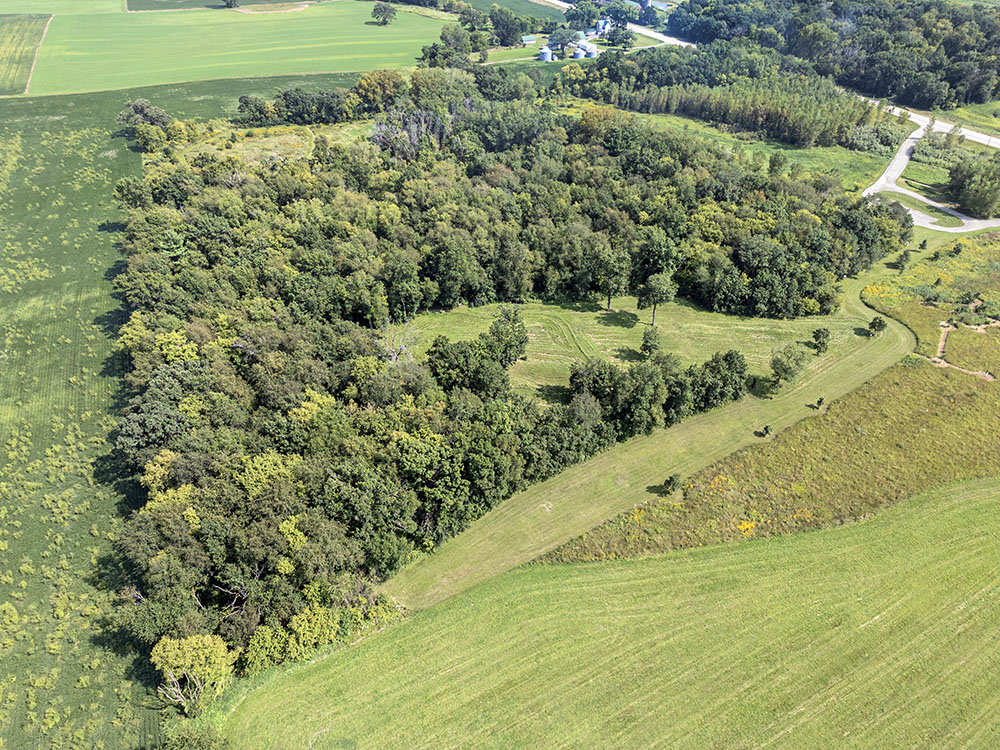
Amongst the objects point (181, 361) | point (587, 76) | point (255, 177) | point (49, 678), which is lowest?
point (49, 678)

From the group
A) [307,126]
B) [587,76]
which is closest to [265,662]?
[307,126]

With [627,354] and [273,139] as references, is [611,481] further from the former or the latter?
[273,139]

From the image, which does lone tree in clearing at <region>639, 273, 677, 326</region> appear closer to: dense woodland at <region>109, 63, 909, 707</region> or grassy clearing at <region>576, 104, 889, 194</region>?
dense woodland at <region>109, 63, 909, 707</region>

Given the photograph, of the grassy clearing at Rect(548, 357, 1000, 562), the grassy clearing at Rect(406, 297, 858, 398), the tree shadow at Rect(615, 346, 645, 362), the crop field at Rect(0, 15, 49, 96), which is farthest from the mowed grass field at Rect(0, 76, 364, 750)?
the tree shadow at Rect(615, 346, 645, 362)

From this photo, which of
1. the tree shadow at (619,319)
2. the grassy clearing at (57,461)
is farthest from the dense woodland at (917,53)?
the grassy clearing at (57,461)

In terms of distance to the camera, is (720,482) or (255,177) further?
(255,177)

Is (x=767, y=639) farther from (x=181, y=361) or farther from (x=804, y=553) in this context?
(x=181, y=361)

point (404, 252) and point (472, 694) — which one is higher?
point (404, 252)
